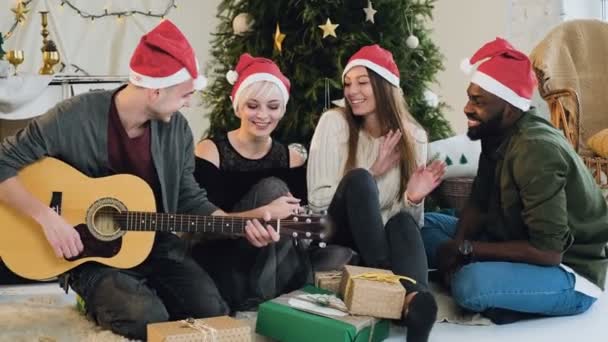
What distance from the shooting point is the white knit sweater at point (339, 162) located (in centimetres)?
242

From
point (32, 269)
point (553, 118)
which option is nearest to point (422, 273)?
point (32, 269)

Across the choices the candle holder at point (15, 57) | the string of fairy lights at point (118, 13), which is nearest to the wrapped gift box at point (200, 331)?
the candle holder at point (15, 57)

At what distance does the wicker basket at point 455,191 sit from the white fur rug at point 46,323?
167 cm

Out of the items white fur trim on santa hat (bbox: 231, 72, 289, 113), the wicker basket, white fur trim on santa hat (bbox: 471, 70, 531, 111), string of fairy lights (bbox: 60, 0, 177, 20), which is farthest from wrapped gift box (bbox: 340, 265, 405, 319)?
string of fairy lights (bbox: 60, 0, 177, 20)

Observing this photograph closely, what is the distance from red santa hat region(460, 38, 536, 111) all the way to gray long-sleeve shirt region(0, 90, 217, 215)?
0.96 meters

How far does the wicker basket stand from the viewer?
309 centimetres

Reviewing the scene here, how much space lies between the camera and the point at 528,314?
2219mm

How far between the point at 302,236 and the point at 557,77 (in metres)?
2.29

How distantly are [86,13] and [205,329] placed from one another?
11.3 feet

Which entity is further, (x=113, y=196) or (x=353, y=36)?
(x=353, y=36)

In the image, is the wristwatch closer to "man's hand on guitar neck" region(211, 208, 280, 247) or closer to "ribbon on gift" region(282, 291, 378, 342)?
"ribbon on gift" region(282, 291, 378, 342)

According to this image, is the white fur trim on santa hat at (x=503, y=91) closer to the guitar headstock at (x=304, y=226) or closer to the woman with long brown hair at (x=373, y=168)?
the woman with long brown hair at (x=373, y=168)

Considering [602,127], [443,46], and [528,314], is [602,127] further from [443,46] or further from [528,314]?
[528,314]

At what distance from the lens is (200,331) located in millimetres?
1747
